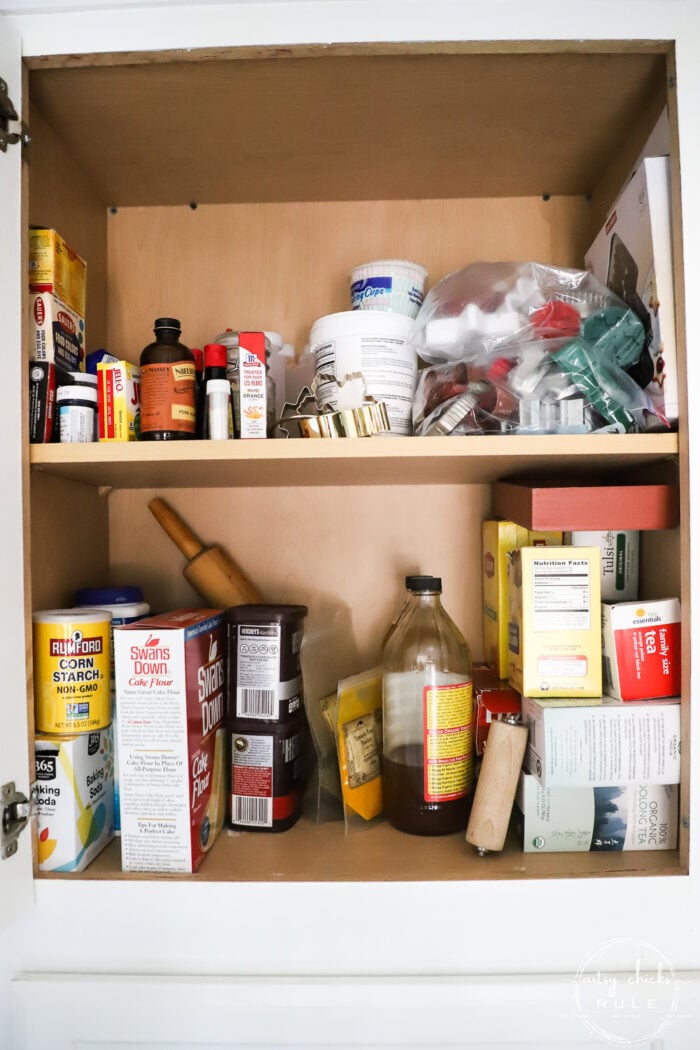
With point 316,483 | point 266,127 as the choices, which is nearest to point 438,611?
point 316,483

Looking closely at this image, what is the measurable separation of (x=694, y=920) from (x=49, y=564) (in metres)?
0.76

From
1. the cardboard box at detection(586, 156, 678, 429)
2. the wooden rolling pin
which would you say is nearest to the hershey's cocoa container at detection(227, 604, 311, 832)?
the wooden rolling pin

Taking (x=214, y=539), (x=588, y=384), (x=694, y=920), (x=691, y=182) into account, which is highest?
(x=691, y=182)

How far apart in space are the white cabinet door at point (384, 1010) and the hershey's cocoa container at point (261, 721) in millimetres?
159

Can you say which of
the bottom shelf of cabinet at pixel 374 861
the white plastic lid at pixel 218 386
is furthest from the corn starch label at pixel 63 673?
the white plastic lid at pixel 218 386

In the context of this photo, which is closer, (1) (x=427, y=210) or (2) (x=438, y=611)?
(2) (x=438, y=611)

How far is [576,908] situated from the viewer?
0.63m

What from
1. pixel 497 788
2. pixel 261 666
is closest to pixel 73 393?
pixel 261 666

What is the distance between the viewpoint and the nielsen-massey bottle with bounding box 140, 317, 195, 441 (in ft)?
2.20

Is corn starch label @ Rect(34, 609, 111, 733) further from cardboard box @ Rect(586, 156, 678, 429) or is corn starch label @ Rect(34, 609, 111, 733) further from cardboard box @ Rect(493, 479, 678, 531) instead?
cardboard box @ Rect(586, 156, 678, 429)

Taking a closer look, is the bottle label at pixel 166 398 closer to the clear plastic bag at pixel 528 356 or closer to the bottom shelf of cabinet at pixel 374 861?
the clear plastic bag at pixel 528 356

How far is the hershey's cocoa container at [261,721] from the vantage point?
28.6 inches

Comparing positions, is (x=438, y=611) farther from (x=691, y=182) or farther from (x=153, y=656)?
(x=691, y=182)

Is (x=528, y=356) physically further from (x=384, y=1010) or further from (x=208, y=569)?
(x=384, y=1010)
